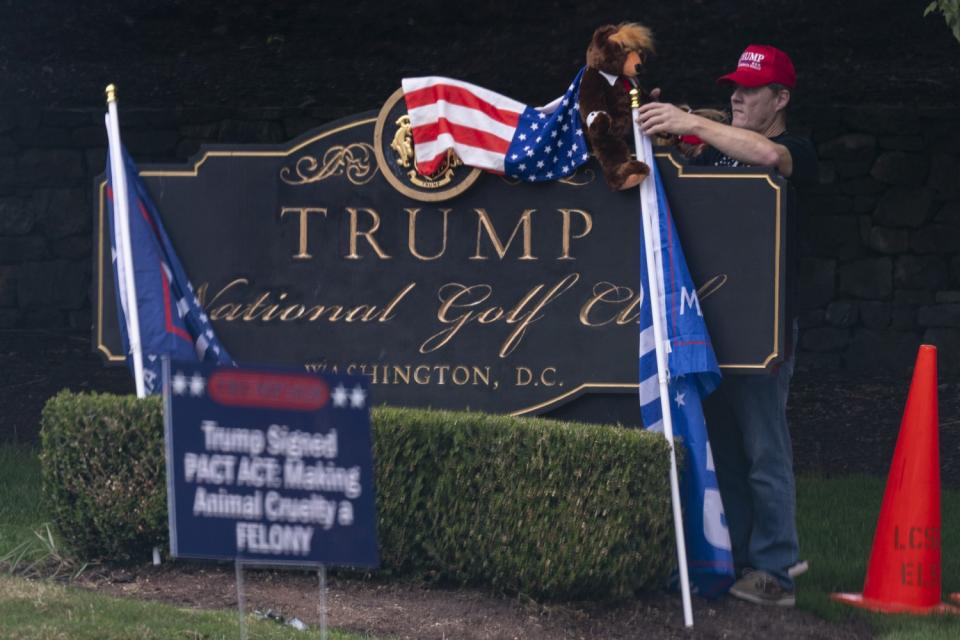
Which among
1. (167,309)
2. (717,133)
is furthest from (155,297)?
(717,133)

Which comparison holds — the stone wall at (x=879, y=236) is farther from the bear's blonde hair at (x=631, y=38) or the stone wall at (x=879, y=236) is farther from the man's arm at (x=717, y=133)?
the bear's blonde hair at (x=631, y=38)

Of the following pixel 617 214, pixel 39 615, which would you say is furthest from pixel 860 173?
pixel 39 615

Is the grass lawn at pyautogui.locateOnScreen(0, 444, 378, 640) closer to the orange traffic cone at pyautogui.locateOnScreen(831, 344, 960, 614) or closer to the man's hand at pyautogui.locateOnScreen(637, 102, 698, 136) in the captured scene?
the man's hand at pyautogui.locateOnScreen(637, 102, 698, 136)


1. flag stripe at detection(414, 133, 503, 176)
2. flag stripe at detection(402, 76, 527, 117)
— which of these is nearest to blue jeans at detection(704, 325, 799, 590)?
flag stripe at detection(414, 133, 503, 176)

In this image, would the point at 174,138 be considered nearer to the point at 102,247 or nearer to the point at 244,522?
the point at 102,247

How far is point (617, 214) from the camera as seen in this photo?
18.6ft

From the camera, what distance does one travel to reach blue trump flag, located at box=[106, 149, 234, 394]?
5.66m

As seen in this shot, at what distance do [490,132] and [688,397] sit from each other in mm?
1235

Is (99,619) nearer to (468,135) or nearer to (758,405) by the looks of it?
(468,135)

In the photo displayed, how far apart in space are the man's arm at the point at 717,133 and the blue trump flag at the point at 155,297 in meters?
1.81

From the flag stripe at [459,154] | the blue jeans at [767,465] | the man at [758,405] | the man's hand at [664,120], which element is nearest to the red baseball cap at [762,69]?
the man at [758,405]

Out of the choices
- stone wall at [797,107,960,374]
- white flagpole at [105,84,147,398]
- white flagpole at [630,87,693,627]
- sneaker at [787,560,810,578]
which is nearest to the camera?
white flagpole at [630,87,693,627]

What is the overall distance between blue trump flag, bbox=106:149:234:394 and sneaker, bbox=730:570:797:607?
6.82 ft

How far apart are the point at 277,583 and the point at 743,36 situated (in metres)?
7.58
